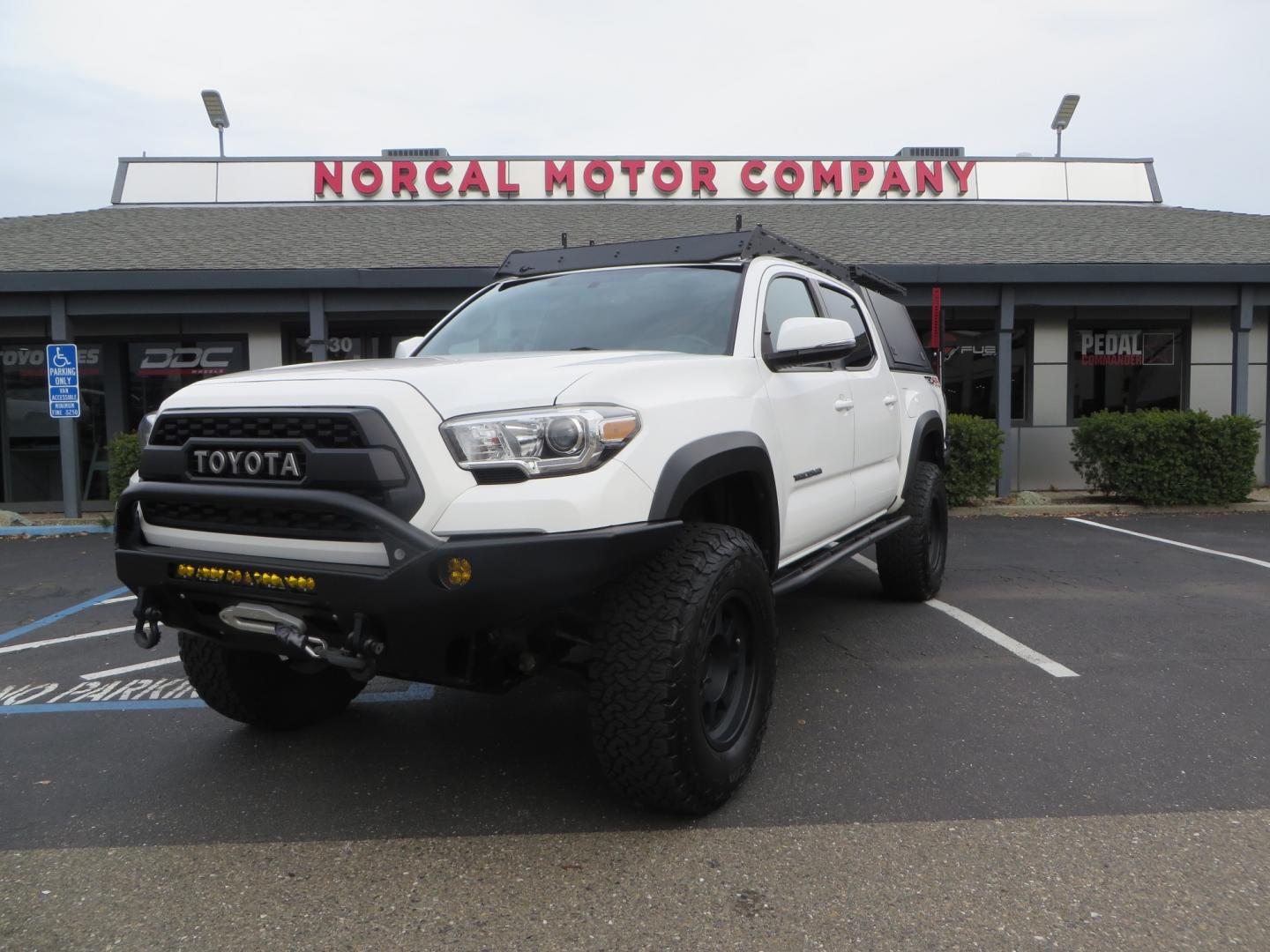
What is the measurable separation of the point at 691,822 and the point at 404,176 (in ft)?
55.7

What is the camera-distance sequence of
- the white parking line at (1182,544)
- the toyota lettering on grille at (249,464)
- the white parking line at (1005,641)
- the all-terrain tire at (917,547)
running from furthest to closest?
the white parking line at (1182,544), the all-terrain tire at (917,547), the white parking line at (1005,641), the toyota lettering on grille at (249,464)

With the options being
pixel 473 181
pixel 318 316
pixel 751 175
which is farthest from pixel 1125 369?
pixel 318 316

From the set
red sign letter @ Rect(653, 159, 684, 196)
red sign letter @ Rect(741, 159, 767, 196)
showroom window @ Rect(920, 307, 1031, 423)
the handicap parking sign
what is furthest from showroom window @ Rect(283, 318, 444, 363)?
showroom window @ Rect(920, 307, 1031, 423)

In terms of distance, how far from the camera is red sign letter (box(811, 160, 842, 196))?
17.8m

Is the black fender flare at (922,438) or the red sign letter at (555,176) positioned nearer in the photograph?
the black fender flare at (922,438)

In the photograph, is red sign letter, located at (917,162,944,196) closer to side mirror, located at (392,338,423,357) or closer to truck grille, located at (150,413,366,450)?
side mirror, located at (392,338,423,357)

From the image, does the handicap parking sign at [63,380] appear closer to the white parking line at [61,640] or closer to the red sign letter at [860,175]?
the white parking line at [61,640]

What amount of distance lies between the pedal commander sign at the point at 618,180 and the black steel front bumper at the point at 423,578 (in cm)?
1597

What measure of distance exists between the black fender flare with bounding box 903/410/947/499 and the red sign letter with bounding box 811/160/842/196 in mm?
12914

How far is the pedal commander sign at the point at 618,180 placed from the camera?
1750 centimetres

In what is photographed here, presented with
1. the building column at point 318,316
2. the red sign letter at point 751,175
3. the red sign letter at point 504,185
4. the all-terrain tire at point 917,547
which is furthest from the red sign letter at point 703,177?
the all-terrain tire at point 917,547

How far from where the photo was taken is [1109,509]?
36.1ft

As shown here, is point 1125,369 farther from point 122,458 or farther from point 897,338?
point 122,458

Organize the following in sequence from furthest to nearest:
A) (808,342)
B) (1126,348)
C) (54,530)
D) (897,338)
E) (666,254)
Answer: (1126,348), (54,530), (897,338), (666,254), (808,342)
